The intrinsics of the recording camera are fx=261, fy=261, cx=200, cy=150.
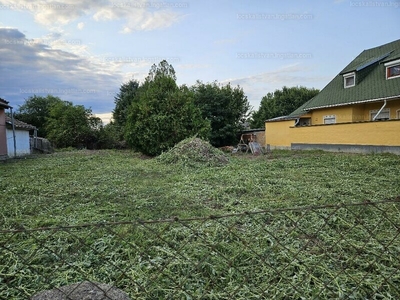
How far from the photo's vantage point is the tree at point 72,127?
751 inches

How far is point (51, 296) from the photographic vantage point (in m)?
1.22

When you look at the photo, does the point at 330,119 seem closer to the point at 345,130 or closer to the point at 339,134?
the point at 339,134

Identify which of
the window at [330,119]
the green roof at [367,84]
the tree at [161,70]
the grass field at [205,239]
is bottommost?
the grass field at [205,239]

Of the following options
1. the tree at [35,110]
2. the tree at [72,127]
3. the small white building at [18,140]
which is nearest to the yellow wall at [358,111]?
the small white building at [18,140]

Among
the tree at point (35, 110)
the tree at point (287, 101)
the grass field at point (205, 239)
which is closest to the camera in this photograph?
the grass field at point (205, 239)

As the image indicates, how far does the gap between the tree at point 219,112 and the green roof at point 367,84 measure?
460 cm

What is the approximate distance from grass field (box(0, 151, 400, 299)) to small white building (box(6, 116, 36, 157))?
9.29 metres

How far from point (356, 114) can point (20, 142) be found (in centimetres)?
1707

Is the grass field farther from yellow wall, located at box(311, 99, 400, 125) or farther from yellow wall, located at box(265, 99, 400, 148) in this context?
yellow wall, located at box(311, 99, 400, 125)

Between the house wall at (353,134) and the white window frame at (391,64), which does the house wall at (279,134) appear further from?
the white window frame at (391,64)

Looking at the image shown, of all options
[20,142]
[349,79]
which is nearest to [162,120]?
[20,142]

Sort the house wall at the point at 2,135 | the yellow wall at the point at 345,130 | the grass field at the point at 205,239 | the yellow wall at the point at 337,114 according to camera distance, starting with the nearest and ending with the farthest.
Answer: the grass field at the point at 205,239
the yellow wall at the point at 345,130
the house wall at the point at 2,135
the yellow wall at the point at 337,114

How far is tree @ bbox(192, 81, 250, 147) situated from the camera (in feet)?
58.3

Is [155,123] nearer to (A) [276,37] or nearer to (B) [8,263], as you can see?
(A) [276,37]
